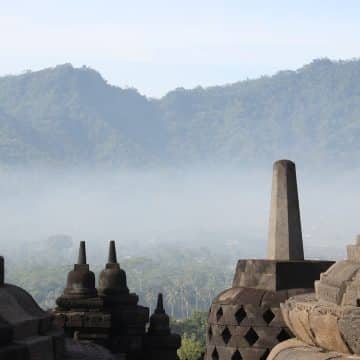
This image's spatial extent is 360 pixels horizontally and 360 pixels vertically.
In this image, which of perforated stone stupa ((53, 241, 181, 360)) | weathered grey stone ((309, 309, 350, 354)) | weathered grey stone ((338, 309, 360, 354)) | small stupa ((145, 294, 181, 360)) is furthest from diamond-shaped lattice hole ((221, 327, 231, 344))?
small stupa ((145, 294, 181, 360))

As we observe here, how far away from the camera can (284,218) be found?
41.9 ft

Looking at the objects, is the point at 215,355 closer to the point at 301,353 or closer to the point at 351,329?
the point at 301,353

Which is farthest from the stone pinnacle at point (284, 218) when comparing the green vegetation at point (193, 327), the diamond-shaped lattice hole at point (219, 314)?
the green vegetation at point (193, 327)

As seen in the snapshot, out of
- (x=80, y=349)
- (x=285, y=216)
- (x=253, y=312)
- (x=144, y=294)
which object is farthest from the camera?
(x=144, y=294)

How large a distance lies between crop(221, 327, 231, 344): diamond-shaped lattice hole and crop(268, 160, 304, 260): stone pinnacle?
1.24m

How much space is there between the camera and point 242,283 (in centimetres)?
1200

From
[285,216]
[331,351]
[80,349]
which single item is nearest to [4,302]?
[80,349]

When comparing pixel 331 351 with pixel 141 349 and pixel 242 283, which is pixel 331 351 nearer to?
pixel 242 283

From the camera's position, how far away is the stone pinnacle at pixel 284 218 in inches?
495

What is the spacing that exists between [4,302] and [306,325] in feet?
4.62

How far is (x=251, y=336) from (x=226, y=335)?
307mm

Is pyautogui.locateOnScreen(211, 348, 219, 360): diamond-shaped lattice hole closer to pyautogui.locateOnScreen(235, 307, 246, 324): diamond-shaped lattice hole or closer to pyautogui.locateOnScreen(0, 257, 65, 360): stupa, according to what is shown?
pyautogui.locateOnScreen(235, 307, 246, 324): diamond-shaped lattice hole

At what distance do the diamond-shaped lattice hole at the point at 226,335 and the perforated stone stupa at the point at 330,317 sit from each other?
6.10m

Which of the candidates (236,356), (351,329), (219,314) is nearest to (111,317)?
(219,314)
